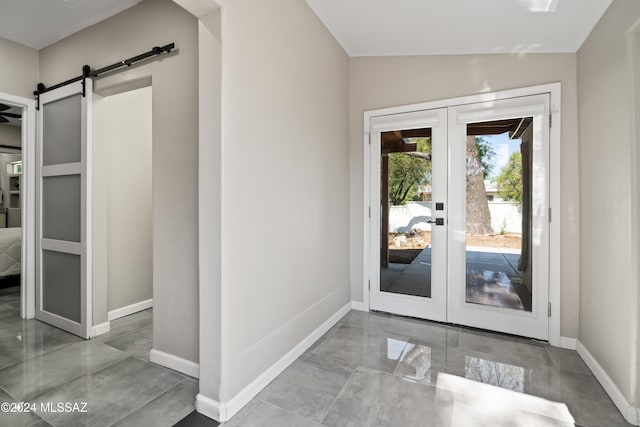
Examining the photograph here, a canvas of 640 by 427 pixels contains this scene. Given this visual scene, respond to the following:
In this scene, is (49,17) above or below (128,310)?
above

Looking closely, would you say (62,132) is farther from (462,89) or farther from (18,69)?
(462,89)

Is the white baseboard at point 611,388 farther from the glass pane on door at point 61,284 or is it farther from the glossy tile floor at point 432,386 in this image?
the glass pane on door at point 61,284

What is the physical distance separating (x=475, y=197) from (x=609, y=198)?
100 centimetres

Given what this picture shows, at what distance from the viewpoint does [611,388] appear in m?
1.83

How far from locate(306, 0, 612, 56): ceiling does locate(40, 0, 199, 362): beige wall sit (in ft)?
3.89

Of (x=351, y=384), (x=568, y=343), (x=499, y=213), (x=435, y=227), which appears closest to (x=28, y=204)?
(x=351, y=384)

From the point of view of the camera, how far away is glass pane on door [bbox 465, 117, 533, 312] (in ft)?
8.69

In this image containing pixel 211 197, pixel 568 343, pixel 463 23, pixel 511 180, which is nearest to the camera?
pixel 211 197

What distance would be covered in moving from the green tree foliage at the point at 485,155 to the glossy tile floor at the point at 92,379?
9.78 feet

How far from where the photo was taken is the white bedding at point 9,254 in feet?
12.8

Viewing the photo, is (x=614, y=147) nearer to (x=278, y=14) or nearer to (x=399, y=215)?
(x=399, y=215)

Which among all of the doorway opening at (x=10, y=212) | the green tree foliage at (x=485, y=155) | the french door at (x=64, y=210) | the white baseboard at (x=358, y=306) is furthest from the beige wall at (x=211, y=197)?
the doorway opening at (x=10, y=212)

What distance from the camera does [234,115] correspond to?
1.72m

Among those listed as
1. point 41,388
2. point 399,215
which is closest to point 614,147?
point 399,215
